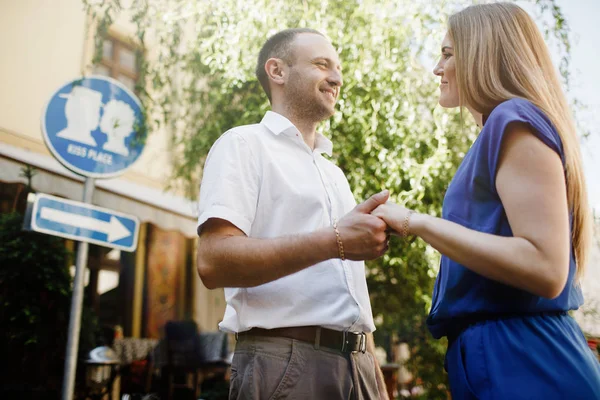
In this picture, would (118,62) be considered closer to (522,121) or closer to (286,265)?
(286,265)

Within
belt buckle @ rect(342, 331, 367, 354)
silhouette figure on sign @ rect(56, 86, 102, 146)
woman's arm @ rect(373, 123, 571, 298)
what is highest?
silhouette figure on sign @ rect(56, 86, 102, 146)

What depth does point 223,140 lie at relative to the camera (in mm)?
1880

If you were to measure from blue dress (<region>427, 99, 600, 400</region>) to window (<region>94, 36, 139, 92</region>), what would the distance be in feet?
25.8

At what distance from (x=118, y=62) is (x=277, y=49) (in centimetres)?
697

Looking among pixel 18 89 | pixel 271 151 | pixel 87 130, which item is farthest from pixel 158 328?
pixel 271 151

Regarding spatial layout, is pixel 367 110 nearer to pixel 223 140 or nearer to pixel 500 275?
pixel 223 140

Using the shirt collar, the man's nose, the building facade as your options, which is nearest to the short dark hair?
the man's nose

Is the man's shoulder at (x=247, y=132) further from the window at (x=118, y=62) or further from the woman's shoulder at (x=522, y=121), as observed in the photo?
the window at (x=118, y=62)

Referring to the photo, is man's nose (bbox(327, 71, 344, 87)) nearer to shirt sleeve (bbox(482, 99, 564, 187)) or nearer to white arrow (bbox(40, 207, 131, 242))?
shirt sleeve (bbox(482, 99, 564, 187))

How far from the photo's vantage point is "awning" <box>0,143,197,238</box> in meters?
6.29

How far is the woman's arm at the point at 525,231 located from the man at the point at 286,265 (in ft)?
1.02

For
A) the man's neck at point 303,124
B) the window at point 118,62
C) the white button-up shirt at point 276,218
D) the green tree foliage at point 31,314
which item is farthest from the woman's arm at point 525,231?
the window at point 118,62

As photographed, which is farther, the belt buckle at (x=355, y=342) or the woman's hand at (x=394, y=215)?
the belt buckle at (x=355, y=342)

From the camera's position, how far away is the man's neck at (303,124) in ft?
7.47
